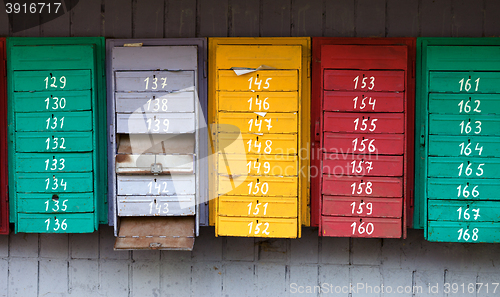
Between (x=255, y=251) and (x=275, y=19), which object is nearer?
(x=275, y=19)

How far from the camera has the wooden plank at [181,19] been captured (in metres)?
2.64

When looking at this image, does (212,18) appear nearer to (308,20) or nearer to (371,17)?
(308,20)

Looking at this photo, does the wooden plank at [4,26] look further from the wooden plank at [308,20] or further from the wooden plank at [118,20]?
the wooden plank at [308,20]

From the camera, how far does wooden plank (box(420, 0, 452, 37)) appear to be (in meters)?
2.58

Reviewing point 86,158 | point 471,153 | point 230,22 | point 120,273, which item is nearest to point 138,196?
point 86,158

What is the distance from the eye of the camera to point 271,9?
8.61 ft

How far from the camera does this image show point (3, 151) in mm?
2625

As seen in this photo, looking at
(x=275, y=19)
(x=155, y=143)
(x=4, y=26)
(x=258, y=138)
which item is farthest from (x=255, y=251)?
(x=4, y=26)

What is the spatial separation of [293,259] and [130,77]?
211 centimetres

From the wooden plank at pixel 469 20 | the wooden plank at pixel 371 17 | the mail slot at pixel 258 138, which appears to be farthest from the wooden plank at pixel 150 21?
the wooden plank at pixel 469 20

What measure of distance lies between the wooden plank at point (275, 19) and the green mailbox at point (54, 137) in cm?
146

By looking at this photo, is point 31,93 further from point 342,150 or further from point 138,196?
point 342,150

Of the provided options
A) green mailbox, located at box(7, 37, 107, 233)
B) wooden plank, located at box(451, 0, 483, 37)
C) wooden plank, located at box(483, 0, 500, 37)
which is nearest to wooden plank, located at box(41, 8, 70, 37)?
green mailbox, located at box(7, 37, 107, 233)

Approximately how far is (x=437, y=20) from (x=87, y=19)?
302cm
